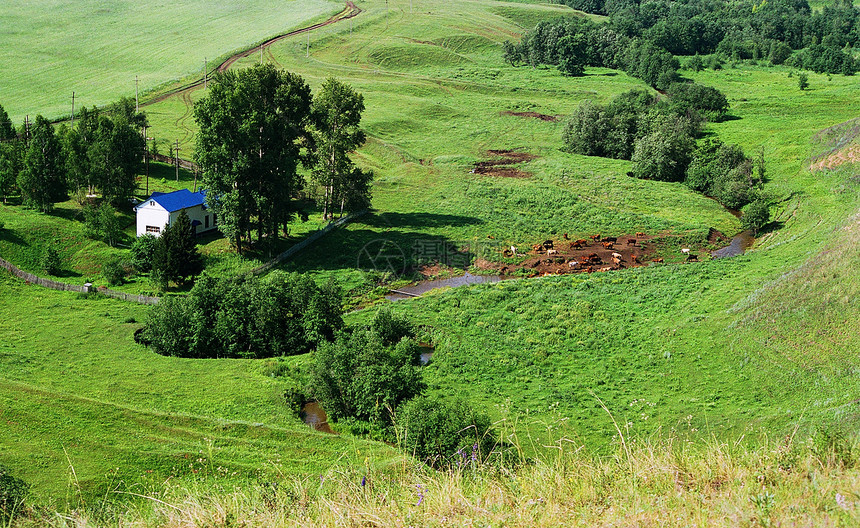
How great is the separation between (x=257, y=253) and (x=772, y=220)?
1886 inches

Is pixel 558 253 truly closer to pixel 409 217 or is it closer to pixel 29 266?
pixel 409 217

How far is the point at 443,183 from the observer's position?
8081cm

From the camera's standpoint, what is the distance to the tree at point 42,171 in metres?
60.6

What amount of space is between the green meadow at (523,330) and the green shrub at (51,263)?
753mm

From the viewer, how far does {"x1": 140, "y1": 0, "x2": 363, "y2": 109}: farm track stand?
363ft

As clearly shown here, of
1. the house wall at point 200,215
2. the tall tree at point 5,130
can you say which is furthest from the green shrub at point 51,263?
the tall tree at point 5,130

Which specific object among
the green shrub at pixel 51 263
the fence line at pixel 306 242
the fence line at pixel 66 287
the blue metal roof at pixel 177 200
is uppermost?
the blue metal roof at pixel 177 200

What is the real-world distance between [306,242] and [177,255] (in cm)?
1209

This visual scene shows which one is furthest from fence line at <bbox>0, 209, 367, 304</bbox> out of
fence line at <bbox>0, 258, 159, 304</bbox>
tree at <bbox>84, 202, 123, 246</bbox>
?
tree at <bbox>84, 202, 123, 246</bbox>

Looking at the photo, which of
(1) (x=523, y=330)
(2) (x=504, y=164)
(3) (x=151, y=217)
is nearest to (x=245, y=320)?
(1) (x=523, y=330)

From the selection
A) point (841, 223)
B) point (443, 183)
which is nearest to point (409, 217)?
point (443, 183)

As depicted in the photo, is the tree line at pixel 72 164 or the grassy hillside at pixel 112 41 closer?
the tree line at pixel 72 164

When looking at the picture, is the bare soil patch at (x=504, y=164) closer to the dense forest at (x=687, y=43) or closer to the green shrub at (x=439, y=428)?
the dense forest at (x=687, y=43)

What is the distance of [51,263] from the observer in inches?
2087
